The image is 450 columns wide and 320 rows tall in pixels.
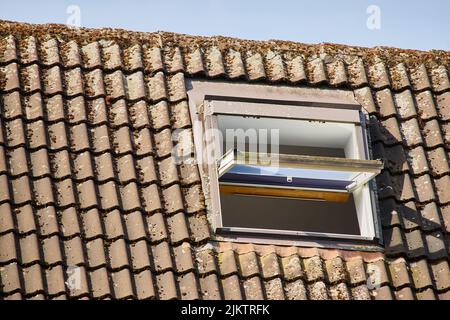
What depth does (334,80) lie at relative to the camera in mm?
10734

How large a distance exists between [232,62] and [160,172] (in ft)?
4.27

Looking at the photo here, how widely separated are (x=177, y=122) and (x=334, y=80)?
1268 mm

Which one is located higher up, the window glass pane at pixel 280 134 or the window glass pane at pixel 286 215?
the window glass pane at pixel 280 134

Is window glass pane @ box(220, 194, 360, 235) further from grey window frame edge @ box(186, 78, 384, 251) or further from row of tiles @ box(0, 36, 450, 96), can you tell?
row of tiles @ box(0, 36, 450, 96)

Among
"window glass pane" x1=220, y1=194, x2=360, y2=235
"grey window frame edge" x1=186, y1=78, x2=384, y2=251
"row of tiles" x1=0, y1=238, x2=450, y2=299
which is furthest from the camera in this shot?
"window glass pane" x1=220, y1=194, x2=360, y2=235

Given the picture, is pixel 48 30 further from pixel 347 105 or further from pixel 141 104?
pixel 347 105

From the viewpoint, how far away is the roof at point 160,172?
915 centimetres

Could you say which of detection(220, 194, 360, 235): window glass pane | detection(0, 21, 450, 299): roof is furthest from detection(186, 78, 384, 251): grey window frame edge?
detection(220, 194, 360, 235): window glass pane

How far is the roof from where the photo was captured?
9.15 metres

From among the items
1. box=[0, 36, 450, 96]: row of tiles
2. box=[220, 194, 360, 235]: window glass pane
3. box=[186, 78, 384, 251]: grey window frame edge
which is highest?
box=[0, 36, 450, 96]: row of tiles

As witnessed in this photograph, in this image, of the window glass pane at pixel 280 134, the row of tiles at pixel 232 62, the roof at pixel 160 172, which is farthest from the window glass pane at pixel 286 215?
the row of tiles at pixel 232 62

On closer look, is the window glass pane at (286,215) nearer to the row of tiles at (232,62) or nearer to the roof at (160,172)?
the roof at (160,172)

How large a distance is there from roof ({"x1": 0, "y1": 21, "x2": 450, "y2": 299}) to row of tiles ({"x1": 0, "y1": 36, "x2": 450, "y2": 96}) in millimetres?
13

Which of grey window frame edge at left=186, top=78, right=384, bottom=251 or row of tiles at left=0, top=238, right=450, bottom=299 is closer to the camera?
row of tiles at left=0, top=238, right=450, bottom=299
